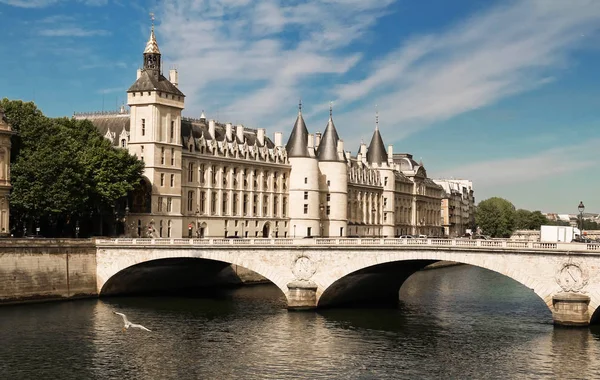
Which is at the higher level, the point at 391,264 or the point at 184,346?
the point at 391,264

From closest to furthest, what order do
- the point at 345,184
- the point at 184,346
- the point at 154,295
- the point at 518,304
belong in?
the point at 184,346, the point at 518,304, the point at 154,295, the point at 345,184

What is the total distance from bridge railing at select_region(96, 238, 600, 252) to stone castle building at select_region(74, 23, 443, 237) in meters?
19.6

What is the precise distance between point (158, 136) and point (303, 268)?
37.4 metres

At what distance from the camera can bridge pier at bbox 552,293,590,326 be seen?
57.5 metres

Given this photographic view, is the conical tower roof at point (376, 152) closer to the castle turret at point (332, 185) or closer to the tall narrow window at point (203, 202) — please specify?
the castle turret at point (332, 185)

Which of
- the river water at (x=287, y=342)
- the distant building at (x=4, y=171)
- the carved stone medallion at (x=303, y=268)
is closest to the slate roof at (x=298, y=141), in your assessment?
the river water at (x=287, y=342)

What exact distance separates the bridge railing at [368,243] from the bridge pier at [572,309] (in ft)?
10.8

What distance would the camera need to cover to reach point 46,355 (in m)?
50.5

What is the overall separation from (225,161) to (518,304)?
50493mm

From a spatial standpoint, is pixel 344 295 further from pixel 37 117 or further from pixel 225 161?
pixel 225 161


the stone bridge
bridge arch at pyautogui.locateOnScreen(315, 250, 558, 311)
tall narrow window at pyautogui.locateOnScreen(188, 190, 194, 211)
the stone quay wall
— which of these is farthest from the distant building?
tall narrow window at pyautogui.locateOnScreen(188, 190, 194, 211)

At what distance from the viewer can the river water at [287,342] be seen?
47.5 m

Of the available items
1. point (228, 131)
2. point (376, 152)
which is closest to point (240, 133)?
point (228, 131)

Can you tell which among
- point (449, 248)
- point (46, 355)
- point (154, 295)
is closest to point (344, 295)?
point (449, 248)
